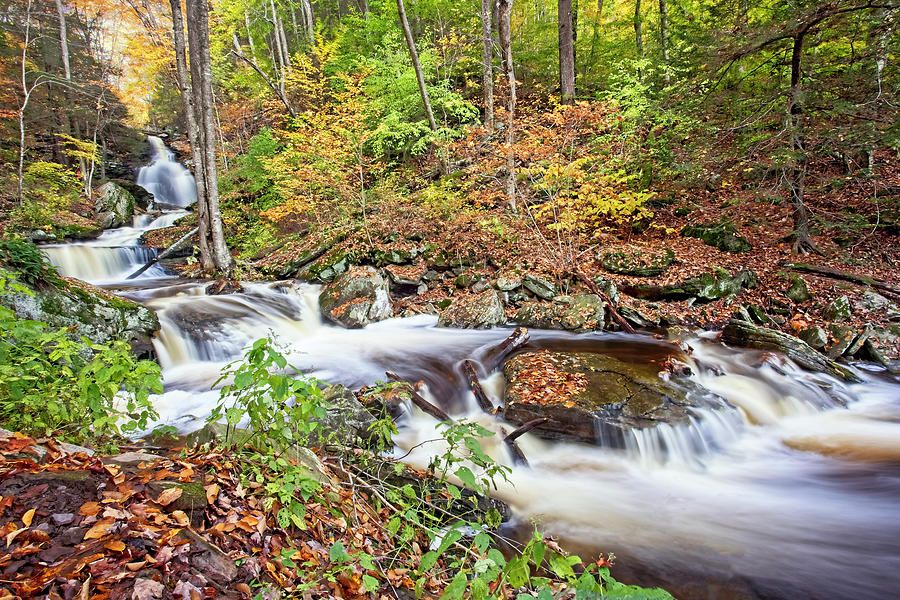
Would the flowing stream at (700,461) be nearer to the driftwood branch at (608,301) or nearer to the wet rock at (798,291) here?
the driftwood branch at (608,301)

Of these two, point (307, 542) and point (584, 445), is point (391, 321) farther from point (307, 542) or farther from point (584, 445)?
point (307, 542)

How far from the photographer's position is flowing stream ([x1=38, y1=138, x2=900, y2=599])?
143 inches

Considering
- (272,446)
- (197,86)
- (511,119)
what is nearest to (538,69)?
(511,119)

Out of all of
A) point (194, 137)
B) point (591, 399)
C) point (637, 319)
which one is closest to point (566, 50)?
point (637, 319)

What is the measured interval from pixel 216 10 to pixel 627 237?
2115 cm

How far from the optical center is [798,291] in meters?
7.94

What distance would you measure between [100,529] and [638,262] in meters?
9.92

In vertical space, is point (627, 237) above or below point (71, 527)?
above

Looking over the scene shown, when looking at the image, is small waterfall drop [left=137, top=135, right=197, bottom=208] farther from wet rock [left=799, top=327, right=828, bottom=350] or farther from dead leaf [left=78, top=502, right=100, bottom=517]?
wet rock [left=799, top=327, right=828, bottom=350]

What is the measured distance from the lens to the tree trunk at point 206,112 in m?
9.52

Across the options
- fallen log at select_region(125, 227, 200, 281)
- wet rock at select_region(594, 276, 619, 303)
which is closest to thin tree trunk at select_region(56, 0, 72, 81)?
fallen log at select_region(125, 227, 200, 281)

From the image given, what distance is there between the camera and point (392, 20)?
664 inches

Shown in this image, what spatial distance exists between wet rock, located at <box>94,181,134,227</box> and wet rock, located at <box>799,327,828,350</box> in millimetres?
22213

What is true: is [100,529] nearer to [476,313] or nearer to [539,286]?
[476,313]
